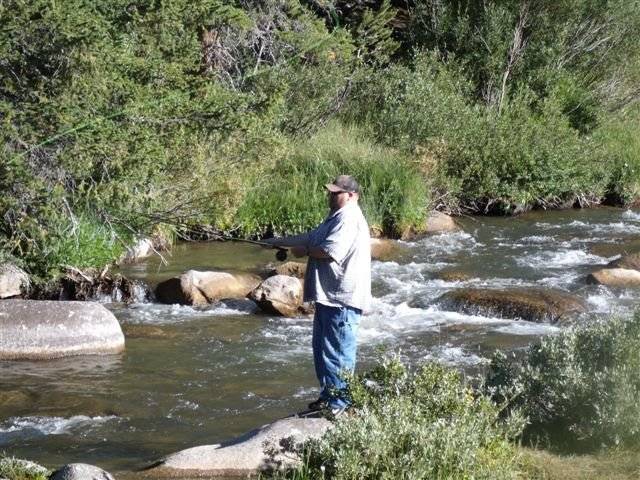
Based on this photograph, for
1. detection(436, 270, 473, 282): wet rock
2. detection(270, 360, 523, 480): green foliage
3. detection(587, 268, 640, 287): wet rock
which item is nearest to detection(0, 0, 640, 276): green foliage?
detection(436, 270, 473, 282): wet rock

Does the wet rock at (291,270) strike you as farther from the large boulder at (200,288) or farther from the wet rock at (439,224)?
the wet rock at (439,224)

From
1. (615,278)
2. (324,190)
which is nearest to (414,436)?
(615,278)

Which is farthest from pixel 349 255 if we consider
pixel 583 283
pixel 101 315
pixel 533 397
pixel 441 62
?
pixel 441 62

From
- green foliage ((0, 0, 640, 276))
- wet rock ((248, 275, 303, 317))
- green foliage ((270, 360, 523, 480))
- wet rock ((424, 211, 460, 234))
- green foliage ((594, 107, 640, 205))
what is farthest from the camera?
green foliage ((594, 107, 640, 205))

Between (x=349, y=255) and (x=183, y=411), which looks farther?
(x=183, y=411)

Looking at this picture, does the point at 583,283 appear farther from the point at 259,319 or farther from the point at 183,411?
the point at 183,411

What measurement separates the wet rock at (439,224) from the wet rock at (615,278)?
5.06 meters

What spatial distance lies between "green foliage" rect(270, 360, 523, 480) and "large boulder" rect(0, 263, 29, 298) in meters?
8.07

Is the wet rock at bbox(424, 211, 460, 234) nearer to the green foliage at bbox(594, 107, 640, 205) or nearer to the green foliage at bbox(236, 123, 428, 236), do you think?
the green foliage at bbox(236, 123, 428, 236)

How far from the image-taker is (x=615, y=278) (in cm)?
1619

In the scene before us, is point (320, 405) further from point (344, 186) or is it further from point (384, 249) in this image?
point (384, 249)

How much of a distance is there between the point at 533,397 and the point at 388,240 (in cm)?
1168

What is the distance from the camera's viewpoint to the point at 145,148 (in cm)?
1012

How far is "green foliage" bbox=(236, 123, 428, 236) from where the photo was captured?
19359mm
